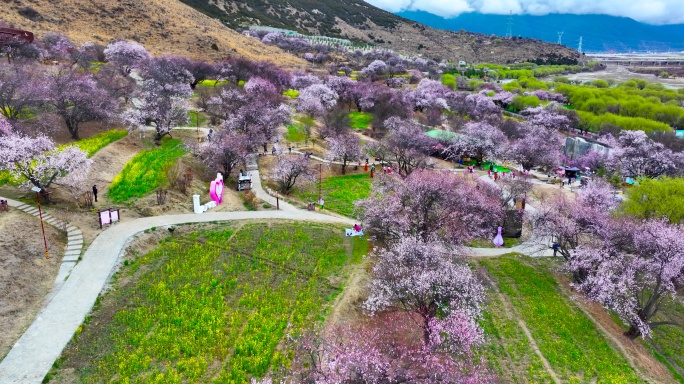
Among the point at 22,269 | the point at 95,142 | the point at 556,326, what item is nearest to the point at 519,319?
the point at 556,326

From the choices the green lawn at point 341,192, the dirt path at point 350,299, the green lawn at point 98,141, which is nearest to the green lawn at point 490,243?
the green lawn at point 341,192

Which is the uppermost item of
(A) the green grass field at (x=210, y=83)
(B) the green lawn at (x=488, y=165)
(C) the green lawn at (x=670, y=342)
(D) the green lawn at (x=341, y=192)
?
(A) the green grass field at (x=210, y=83)

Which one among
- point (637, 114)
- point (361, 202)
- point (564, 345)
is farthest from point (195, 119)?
point (637, 114)

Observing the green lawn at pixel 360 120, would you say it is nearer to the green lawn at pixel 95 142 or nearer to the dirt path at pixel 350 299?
the green lawn at pixel 95 142

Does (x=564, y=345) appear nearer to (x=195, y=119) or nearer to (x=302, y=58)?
(x=195, y=119)

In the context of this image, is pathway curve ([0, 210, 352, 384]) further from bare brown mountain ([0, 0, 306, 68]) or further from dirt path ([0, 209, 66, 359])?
bare brown mountain ([0, 0, 306, 68])
